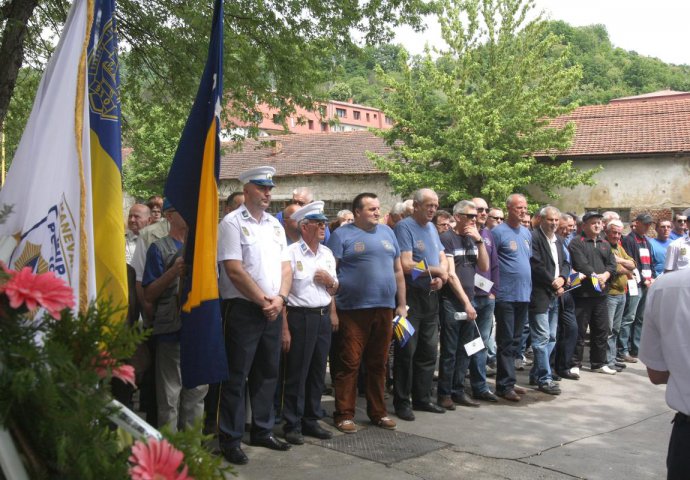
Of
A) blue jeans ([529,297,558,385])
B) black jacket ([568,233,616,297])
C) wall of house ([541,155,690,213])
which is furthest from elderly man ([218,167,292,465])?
wall of house ([541,155,690,213])

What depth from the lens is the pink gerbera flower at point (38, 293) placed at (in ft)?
6.80

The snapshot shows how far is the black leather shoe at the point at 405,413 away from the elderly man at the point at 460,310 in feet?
2.12

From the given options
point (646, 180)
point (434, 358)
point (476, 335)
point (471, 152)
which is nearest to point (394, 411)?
point (434, 358)

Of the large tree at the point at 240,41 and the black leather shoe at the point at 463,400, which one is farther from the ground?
the large tree at the point at 240,41

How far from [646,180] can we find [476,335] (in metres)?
23.5

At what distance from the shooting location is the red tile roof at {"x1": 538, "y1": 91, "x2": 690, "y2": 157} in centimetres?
2953

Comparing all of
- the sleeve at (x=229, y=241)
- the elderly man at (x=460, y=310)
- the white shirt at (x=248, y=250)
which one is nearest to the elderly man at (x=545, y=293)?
the elderly man at (x=460, y=310)

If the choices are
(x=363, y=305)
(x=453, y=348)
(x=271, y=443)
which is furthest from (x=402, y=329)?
(x=271, y=443)

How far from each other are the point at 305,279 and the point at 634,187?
25658 mm

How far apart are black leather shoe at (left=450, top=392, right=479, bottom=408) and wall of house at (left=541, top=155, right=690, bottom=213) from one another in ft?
75.7

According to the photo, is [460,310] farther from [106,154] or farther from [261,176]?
[106,154]

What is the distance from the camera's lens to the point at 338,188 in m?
35.9

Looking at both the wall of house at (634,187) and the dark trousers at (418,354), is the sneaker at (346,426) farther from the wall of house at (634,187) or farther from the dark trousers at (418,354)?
the wall of house at (634,187)

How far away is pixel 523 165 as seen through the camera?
27266mm
